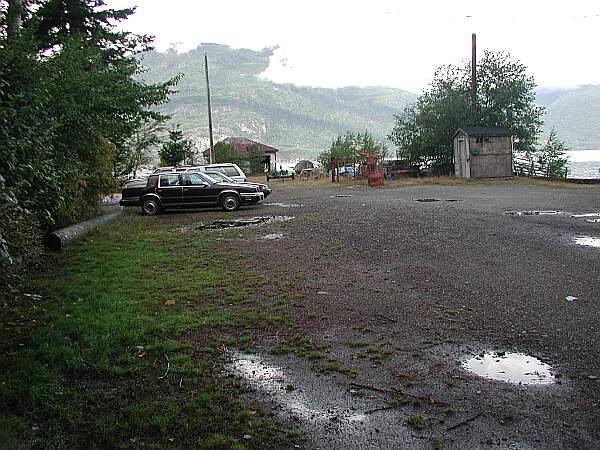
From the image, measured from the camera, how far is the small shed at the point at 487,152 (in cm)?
3366

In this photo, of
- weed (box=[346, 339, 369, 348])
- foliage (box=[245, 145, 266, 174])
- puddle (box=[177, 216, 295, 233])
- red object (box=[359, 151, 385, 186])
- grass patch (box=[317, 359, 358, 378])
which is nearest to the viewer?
grass patch (box=[317, 359, 358, 378])

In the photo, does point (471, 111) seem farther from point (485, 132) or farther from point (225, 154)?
point (225, 154)

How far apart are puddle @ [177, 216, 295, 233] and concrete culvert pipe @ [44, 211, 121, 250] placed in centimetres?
228

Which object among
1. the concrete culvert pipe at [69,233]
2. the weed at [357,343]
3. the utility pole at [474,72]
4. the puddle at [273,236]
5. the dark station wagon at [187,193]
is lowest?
the weed at [357,343]

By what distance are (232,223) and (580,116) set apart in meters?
91.0

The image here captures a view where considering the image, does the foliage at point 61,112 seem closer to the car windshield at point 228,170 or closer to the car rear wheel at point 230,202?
the car rear wheel at point 230,202

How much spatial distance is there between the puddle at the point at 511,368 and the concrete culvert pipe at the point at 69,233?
30.8 ft

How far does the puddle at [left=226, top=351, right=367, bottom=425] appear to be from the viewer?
13.1ft

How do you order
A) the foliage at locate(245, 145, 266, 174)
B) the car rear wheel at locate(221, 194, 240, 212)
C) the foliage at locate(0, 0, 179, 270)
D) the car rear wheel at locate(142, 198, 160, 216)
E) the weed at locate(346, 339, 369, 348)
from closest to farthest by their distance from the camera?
the weed at locate(346, 339, 369, 348) < the foliage at locate(0, 0, 179, 270) < the car rear wheel at locate(142, 198, 160, 216) < the car rear wheel at locate(221, 194, 240, 212) < the foliage at locate(245, 145, 266, 174)

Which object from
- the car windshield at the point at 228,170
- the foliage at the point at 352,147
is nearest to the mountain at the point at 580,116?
the foliage at the point at 352,147

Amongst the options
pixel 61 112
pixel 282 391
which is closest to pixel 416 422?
pixel 282 391

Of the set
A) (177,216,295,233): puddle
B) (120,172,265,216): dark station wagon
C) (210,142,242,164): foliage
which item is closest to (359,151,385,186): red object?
(120,172,265,216): dark station wagon

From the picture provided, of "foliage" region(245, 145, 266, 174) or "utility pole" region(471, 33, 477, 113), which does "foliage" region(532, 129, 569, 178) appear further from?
"foliage" region(245, 145, 266, 174)

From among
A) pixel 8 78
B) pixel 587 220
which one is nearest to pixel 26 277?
pixel 8 78
